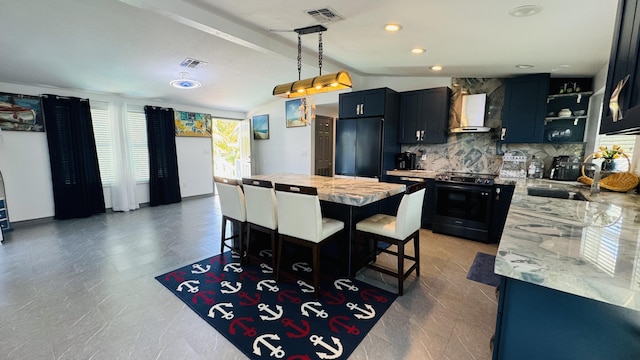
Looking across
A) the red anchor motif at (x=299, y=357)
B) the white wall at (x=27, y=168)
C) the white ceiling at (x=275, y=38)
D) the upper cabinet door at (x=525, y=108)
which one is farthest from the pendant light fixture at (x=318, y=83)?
the white wall at (x=27, y=168)

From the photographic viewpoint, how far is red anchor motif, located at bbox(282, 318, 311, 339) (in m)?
1.85

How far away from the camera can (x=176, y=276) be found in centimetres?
267

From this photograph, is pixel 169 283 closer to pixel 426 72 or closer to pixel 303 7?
pixel 303 7

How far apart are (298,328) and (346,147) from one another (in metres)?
3.36

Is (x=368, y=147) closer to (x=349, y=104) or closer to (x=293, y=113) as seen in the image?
(x=349, y=104)

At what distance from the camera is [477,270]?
2828 millimetres

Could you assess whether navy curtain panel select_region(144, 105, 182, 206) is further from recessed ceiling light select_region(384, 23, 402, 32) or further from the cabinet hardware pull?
the cabinet hardware pull

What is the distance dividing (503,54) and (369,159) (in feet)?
7.38

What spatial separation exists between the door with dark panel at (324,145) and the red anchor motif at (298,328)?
4.29 m

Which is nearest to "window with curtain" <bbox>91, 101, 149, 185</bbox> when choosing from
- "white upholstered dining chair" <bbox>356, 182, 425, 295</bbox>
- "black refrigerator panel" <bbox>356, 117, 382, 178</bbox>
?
"black refrigerator panel" <bbox>356, 117, 382, 178</bbox>

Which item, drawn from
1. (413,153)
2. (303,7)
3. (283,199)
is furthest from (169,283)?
(413,153)

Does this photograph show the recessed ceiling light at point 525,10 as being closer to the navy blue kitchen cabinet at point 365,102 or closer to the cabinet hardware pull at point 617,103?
the cabinet hardware pull at point 617,103

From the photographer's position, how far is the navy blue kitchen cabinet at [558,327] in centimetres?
77

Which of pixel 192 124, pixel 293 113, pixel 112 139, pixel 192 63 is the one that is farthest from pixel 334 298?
pixel 192 124
